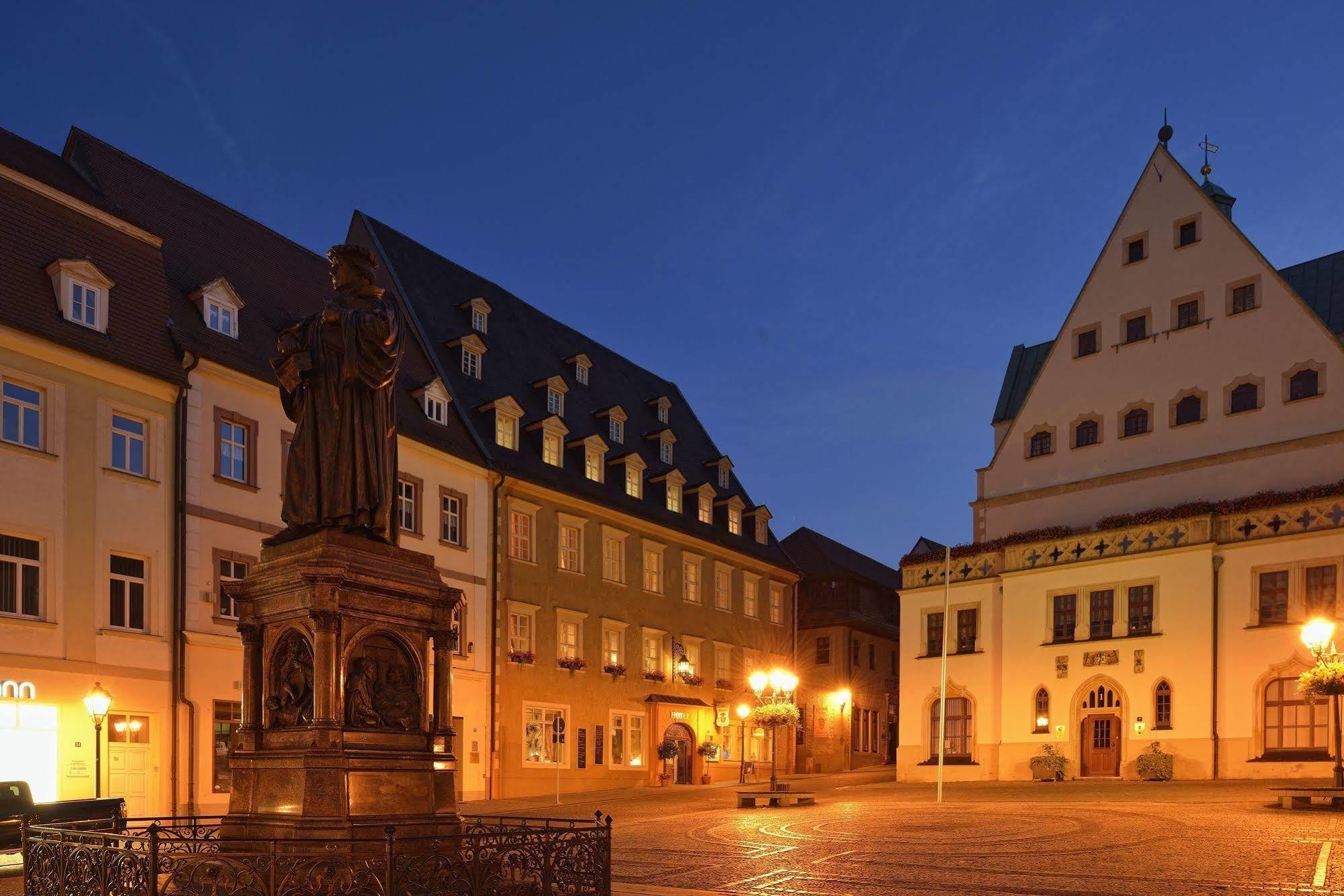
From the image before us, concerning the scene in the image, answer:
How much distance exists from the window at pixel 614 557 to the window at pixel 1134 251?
61.9ft

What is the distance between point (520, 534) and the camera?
3978cm

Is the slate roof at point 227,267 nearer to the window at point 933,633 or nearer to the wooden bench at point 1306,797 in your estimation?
the window at point 933,633

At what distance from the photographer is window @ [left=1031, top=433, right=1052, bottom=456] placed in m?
42.8

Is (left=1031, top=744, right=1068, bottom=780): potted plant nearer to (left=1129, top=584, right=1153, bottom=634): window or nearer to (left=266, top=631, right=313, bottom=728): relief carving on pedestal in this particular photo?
(left=1129, top=584, right=1153, bottom=634): window

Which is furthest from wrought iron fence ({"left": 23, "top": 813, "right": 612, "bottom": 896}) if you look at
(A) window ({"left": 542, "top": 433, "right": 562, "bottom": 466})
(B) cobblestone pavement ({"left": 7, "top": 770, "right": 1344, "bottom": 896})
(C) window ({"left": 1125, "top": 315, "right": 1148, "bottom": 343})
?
(C) window ({"left": 1125, "top": 315, "right": 1148, "bottom": 343})

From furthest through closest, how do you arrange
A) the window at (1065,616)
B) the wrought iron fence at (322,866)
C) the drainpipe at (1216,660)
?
1. the window at (1065,616)
2. the drainpipe at (1216,660)
3. the wrought iron fence at (322,866)

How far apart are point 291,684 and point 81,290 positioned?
18.5 meters

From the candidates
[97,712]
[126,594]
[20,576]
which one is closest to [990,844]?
[97,712]

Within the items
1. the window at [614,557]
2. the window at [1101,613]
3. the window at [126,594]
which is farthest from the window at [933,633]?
the window at [126,594]

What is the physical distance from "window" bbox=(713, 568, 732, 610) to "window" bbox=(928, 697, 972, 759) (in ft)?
35.4

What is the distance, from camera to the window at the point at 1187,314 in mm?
39062

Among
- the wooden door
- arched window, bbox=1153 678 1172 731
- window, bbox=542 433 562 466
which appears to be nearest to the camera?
arched window, bbox=1153 678 1172 731

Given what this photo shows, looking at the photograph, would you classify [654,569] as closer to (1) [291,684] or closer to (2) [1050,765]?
(2) [1050,765]

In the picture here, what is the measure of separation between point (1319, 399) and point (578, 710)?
77.5 feet
